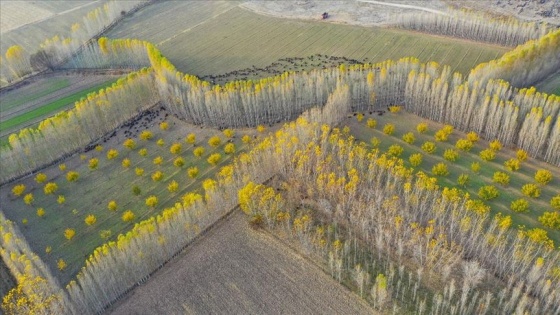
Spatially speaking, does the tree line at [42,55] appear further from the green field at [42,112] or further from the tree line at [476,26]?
the tree line at [476,26]

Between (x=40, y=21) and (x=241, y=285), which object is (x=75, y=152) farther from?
(x=40, y=21)

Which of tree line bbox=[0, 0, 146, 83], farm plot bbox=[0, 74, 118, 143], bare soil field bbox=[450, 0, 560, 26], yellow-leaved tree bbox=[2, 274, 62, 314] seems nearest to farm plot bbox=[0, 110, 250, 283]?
yellow-leaved tree bbox=[2, 274, 62, 314]

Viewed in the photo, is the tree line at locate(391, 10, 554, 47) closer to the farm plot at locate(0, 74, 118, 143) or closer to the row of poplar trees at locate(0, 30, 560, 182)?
the row of poplar trees at locate(0, 30, 560, 182)

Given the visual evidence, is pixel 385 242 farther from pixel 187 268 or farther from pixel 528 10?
pixel 528 10

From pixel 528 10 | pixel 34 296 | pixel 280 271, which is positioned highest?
pixel 528 10

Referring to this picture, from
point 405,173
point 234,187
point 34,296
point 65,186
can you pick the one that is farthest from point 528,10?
point 34,296

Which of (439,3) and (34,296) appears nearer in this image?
(34,296)
